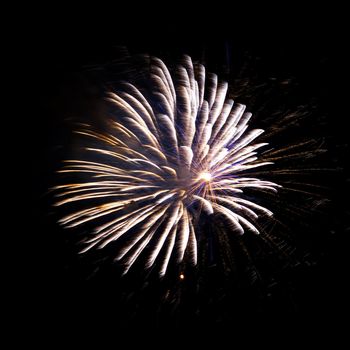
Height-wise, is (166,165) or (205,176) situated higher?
(166,165)

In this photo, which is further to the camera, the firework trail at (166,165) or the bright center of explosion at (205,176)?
the bright center of explosion at (205,176)

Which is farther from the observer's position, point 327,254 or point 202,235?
point 327,254

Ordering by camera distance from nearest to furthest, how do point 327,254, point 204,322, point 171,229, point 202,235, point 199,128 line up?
point 199,128, point 171,229, point 202,235, point 327,254, point 204,322

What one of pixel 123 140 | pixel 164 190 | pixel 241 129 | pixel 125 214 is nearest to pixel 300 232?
pixel 241 129

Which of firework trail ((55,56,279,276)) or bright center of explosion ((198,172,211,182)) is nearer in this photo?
firework trail ((55,56,279,276))

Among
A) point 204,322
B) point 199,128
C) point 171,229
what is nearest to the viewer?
point 199,128

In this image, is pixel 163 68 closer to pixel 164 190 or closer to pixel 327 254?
pixel 164 190

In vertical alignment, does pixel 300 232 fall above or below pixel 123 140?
below

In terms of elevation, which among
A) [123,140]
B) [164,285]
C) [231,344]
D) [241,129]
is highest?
[123,140]
